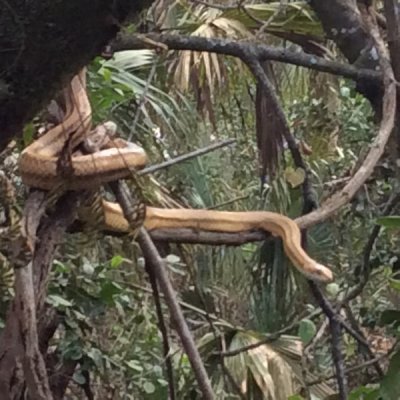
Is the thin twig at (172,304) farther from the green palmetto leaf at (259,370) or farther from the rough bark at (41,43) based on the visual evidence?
the green palmetto leaf at (259,370)

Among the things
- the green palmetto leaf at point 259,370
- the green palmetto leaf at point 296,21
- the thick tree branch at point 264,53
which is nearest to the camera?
the thick tree branch at point 264,53

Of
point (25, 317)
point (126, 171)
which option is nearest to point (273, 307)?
point (126, 171)

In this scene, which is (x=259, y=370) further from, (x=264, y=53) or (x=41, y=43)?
(x=41, y=43)

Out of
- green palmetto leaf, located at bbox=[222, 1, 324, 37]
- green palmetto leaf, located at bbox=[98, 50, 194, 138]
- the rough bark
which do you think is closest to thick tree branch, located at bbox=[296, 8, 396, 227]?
green palmetto leaf, located at bbox=[98, 50, 194, 138]

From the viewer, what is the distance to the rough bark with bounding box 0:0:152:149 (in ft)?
2.84

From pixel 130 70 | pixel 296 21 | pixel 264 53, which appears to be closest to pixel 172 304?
pixel 264 53

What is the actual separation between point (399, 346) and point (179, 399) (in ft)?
3.19

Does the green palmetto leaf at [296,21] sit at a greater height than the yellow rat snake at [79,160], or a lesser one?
greater

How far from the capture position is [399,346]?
171cm

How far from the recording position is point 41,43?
34.3 inches

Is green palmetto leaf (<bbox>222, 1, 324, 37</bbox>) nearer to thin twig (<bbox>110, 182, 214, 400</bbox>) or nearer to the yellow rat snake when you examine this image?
the yellow rat snake

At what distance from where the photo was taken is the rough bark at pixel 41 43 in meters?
0.87

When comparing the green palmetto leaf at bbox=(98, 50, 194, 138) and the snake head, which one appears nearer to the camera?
the snake head

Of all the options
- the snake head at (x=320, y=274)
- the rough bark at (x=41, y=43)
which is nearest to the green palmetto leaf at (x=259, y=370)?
the snake head at (x=320, y=274)
